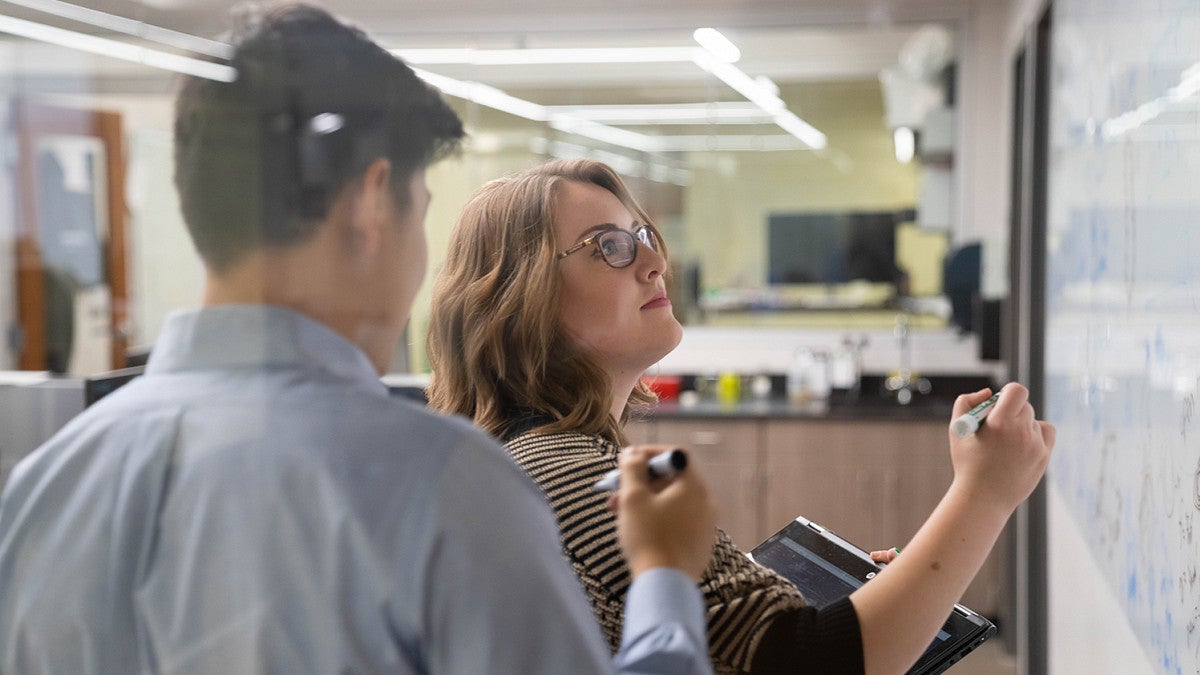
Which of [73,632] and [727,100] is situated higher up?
[727,100]

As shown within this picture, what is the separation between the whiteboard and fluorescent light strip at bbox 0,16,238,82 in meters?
0.92

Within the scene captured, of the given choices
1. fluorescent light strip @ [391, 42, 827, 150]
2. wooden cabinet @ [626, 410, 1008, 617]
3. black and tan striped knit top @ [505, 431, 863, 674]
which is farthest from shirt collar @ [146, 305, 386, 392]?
fluorescent light strip @ [391, 42, 827, 150]

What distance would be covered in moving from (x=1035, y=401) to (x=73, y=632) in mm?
2761

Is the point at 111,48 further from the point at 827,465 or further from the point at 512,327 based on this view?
the point at 827,465

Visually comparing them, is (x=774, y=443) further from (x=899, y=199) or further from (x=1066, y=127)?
(x=1066, y=127)

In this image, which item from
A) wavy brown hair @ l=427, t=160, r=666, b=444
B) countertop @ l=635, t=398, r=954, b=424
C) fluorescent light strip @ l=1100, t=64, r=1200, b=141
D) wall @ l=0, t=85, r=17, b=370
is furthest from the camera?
countertop @ l=635, t=398, r=954, b=424

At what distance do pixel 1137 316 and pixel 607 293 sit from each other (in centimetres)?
74

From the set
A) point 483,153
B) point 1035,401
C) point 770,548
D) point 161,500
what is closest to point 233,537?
point 161,500

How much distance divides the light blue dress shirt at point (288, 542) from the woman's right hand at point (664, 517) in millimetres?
15

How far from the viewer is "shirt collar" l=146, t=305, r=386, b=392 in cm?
63

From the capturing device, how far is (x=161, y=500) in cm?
61

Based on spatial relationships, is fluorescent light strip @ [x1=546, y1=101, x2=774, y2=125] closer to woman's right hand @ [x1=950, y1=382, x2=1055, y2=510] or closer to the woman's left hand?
the woman's left hand

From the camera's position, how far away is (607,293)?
1.01 meters

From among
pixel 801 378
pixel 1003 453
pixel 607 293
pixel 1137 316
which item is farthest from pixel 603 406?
pixel 801 378
